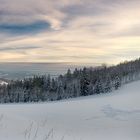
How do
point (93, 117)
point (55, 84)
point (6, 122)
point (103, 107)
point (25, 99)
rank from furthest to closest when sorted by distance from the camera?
point (55, 84) → point (25, 99) → point (103, 107) → point (93, 117) → point (6, 122)

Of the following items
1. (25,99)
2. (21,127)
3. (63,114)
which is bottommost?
(25,99)

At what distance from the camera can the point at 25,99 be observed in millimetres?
109438

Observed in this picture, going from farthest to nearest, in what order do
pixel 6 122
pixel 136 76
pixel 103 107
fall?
pixel 136 76 → pixel 103 107 → pixel 6 122

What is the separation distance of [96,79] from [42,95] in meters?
19.3

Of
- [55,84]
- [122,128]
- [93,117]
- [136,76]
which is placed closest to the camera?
[122,128]

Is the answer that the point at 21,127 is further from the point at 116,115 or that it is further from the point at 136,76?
the point at 136,76

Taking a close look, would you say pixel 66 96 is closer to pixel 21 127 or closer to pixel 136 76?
pixel 136 76

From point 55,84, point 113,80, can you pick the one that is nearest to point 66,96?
point 55,84

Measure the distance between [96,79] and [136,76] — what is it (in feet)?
149

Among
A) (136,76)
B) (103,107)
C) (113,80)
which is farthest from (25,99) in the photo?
(103,107)

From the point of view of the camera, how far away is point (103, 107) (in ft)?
109

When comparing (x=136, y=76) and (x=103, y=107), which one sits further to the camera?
(x=136, y=76)

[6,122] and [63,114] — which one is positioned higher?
[6,122]

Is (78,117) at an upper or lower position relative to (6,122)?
lower
